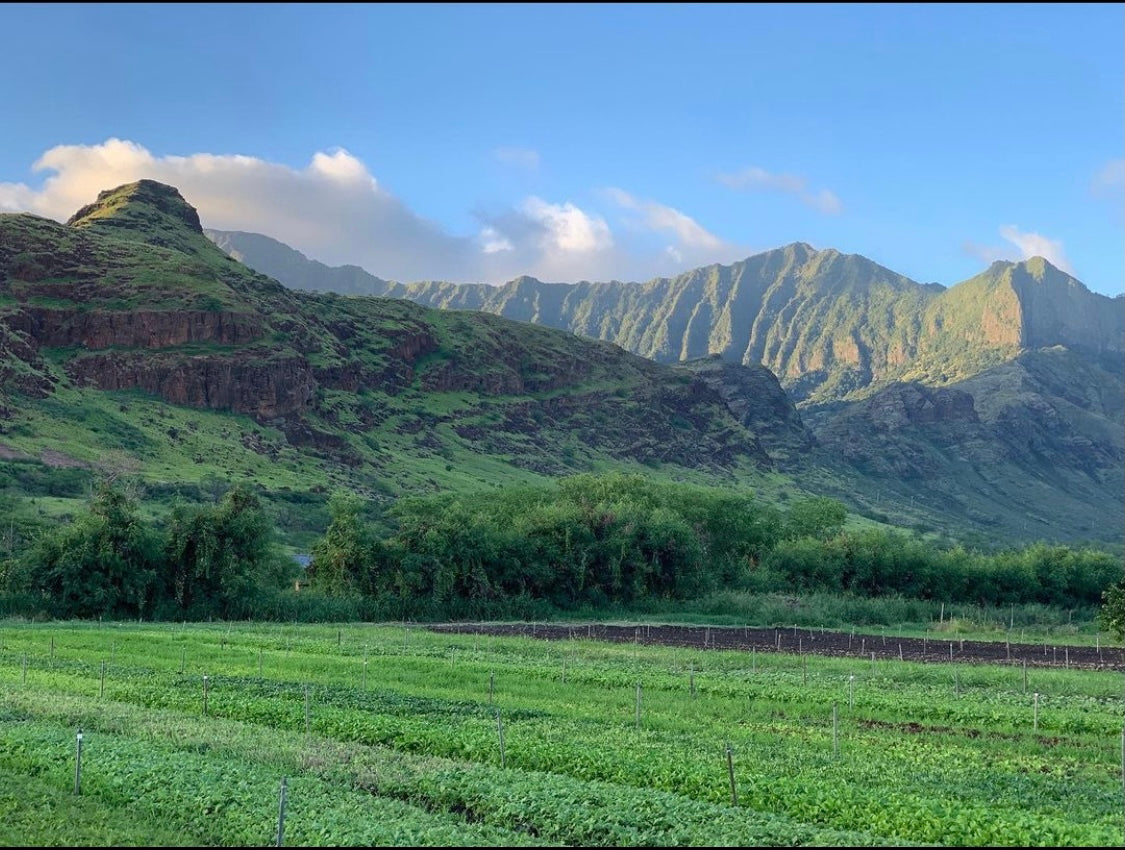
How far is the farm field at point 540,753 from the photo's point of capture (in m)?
17.4

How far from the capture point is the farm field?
17.4 m

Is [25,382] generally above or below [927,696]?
above

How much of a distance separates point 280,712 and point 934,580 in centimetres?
9348

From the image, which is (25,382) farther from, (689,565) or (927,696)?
(927,696)

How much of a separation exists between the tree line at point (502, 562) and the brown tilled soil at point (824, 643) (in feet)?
33.8

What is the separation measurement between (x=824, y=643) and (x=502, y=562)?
3345 cm

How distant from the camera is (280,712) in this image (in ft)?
95.8

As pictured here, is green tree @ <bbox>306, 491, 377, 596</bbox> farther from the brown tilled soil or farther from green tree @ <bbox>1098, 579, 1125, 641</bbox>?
green tree @ <bbox>1098, 579, 1125, 641</bbox>

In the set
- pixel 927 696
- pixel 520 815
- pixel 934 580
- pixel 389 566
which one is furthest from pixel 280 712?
pixel 934 580

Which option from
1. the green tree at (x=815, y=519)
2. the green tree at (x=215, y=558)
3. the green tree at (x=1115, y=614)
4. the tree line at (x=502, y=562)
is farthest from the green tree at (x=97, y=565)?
the green tree at (x=815, y=519)

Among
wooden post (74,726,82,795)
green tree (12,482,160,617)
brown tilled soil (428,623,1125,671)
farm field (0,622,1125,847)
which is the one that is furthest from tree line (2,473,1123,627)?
wooden post (74,726,82,795)

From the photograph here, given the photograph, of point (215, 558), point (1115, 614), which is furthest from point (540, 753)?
point (1115, 614)

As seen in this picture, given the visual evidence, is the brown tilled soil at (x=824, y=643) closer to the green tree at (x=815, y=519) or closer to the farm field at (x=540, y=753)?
the farm field at (x=540, y=753)

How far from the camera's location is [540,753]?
2367 centimetres
